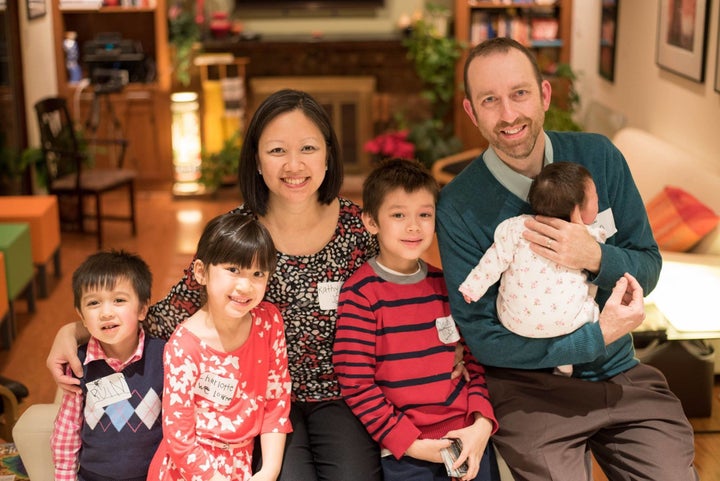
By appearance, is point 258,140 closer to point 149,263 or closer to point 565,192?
point 565,192

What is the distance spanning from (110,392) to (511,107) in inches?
46.8

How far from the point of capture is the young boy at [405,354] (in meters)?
2.36

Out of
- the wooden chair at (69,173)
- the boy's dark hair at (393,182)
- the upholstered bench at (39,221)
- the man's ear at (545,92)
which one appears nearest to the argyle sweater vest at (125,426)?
the boy's dark hair at (393,182)

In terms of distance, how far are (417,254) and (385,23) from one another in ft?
19.6

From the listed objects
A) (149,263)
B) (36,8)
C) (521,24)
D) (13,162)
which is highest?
(36,8)

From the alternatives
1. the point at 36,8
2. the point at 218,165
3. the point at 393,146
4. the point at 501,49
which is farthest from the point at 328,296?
the point at 36,8

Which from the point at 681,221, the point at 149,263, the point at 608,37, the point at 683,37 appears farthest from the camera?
the point at 608,37

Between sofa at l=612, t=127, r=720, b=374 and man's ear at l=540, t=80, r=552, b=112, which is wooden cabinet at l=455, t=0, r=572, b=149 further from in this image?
man's ear at l=540, t=80, r=552, b=112

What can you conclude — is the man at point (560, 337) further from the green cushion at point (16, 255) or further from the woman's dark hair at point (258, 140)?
the green cushion at point (16, 255)

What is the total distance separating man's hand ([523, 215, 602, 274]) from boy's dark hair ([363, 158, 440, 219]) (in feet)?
0.99

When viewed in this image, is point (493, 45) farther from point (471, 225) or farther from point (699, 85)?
point (699, 85)

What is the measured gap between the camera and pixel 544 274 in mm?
2256

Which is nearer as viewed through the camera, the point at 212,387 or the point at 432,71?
the point at 212,387

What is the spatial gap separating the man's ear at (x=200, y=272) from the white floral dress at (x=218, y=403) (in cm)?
12
